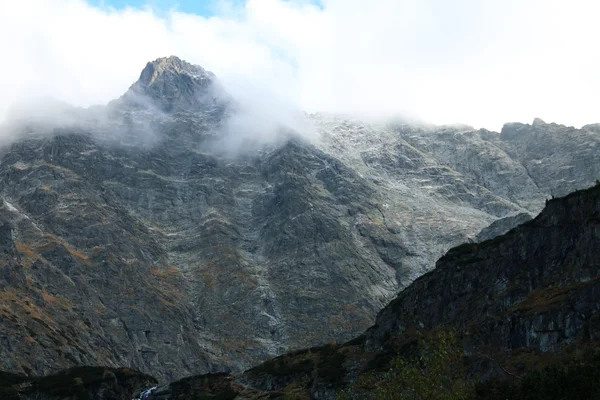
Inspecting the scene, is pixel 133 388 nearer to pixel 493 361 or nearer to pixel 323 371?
pixel 323 371

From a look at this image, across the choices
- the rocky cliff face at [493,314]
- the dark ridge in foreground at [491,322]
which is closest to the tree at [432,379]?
the dark ridge in foreground at [491,322]

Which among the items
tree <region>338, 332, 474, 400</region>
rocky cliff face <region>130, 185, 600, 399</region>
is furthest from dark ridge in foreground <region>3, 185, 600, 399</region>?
tree <region>338, 332, 474, 400</region>

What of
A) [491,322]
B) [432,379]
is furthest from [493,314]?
[432,379]

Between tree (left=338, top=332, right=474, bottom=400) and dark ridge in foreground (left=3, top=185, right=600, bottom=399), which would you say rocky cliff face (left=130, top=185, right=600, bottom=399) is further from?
tree (left=338, top=332, right=474, bottom=400)

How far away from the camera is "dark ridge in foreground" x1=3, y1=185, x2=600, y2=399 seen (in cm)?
11081

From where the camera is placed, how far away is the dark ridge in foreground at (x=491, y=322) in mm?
110812

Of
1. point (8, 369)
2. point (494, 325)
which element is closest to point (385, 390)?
point (494, 325)

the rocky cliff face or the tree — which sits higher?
the rocky cliff face

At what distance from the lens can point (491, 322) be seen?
12875 centimetres

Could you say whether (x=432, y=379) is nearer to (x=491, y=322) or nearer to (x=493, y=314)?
(x=491, y=322)

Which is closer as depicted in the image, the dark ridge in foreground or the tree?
the tree

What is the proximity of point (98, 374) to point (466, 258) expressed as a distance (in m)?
96.1

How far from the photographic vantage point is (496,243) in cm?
16075

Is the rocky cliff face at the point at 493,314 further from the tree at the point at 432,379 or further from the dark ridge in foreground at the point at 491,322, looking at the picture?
the tree at the point at 432,379
